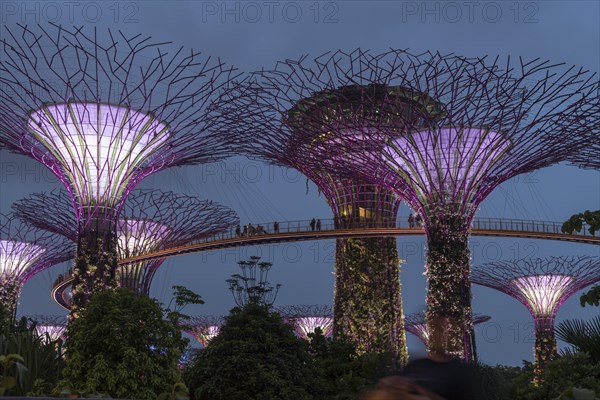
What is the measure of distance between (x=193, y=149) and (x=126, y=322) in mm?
13754

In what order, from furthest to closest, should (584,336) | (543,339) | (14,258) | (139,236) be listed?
(14,258), (543,339), (139,236), (584,336)

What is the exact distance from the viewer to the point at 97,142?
24.2 m

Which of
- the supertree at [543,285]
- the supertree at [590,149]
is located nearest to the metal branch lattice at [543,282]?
the supertree at [543,285]

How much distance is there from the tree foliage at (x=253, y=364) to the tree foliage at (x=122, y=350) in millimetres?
1005

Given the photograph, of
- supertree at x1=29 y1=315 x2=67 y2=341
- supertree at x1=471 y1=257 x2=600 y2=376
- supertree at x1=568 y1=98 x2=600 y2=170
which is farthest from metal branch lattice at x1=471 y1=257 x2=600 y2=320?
supertree at x1=29 y1=315 x2=67 y2=341

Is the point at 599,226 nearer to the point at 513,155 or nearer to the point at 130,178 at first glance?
the point at 513,155

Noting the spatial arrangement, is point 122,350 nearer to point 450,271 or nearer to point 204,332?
point 450,271

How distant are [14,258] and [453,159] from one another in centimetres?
3096

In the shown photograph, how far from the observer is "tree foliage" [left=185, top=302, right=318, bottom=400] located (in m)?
12.9

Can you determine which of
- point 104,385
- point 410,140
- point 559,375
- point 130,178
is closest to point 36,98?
point 130,178

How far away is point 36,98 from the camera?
22.8 metres

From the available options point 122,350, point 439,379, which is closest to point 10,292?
point 122,350

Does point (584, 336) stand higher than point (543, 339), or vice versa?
point (584, 336)

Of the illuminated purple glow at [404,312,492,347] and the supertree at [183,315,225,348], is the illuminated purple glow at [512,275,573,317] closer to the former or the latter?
the illuminated purple glow at [404,312,492,347]
